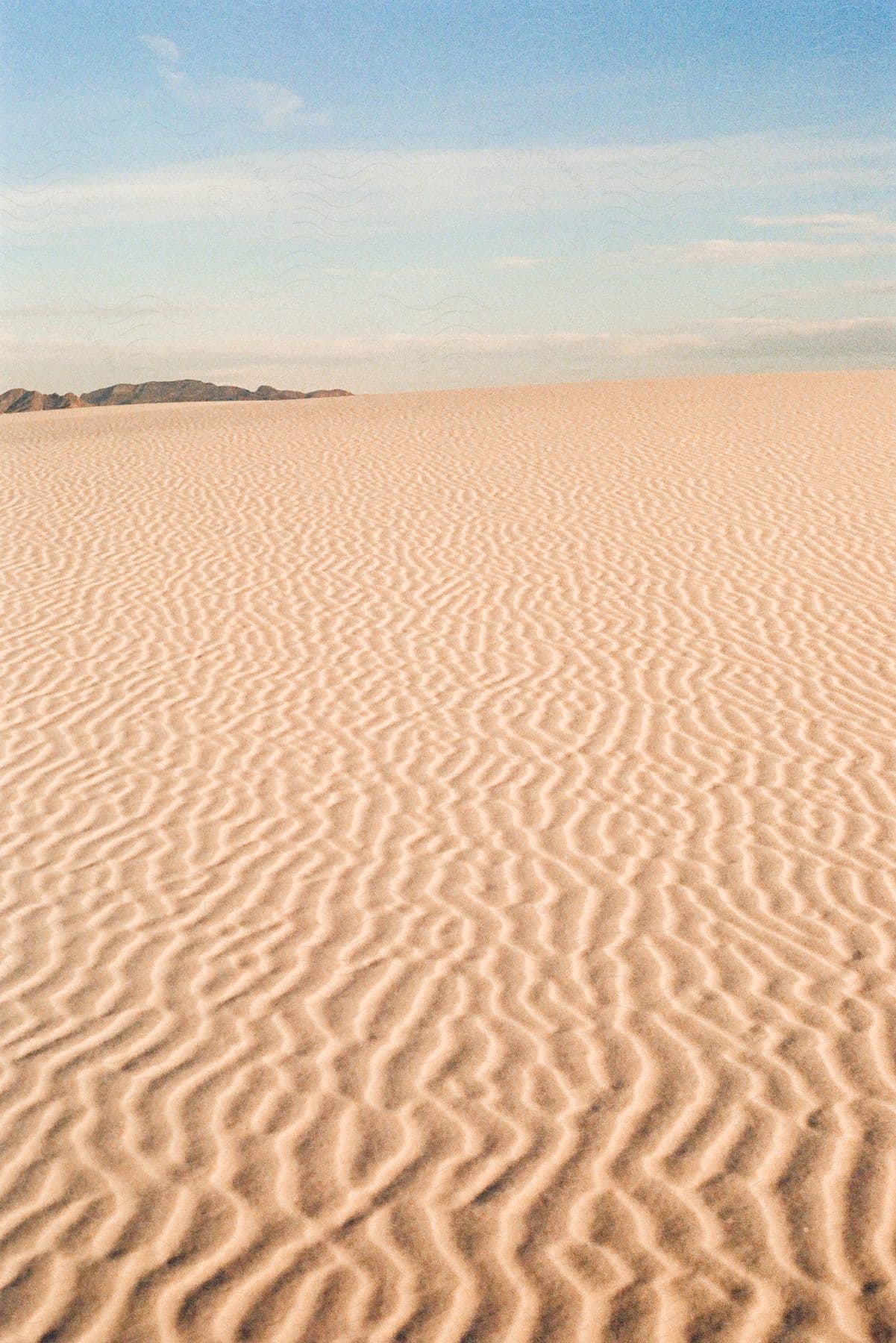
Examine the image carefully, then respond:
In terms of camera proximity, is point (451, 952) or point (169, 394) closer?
point (451, 952)

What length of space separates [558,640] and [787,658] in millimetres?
2025

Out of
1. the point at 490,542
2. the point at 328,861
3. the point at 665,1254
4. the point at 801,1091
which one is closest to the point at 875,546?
the point at 490,542

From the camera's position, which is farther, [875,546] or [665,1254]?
[875,546]

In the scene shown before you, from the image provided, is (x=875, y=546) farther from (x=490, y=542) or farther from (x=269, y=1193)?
(x=269, y=1193)

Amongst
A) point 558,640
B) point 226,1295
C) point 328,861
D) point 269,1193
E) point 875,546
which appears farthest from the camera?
point 875,546

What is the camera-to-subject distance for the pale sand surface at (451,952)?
3383mm

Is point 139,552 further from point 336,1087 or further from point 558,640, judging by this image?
point 336,1087

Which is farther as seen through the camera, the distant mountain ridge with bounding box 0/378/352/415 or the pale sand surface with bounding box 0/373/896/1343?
the distant mountain ridge with bounding box 0/378/352/415

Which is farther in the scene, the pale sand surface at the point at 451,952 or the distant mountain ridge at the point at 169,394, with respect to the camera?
the distant mountain ridge at the point at 169,394

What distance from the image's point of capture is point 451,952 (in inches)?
209

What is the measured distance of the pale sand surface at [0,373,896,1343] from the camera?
3383 millimetres

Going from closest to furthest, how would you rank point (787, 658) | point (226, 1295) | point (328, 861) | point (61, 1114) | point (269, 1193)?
point (226, 1295) → point (269, 1193) → point (61, 1114) → point (328, 861) → point (787, 658)

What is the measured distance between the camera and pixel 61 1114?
414 centimetres

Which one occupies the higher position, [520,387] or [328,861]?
[520,387]
